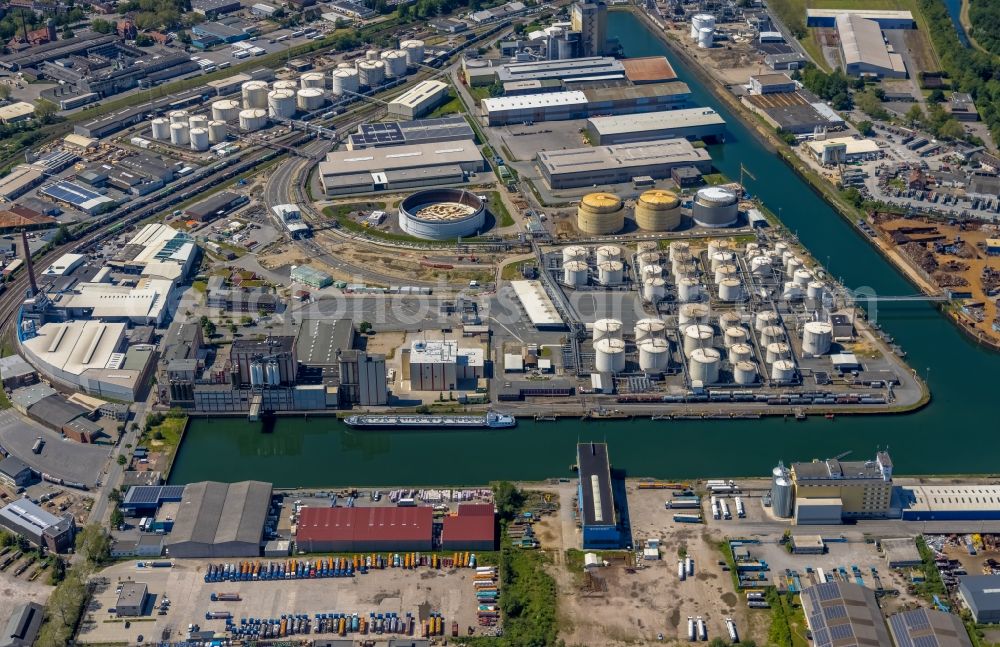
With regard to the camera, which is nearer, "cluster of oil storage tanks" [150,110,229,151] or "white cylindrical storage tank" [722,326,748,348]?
"white cylindrical storage tank" [722,326,748,348]

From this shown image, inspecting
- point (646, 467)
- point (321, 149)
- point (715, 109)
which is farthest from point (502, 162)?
point (646, 467)

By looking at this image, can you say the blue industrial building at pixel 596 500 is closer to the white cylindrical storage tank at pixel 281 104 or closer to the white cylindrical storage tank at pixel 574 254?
the white cylindrical storage tank at pixel 574 254

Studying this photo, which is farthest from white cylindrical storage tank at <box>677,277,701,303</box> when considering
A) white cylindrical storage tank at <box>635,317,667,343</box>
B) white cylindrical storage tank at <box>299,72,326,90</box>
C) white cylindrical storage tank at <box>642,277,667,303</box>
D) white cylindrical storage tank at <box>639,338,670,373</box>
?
white cylindrical storage tank at <box>299,72,326,90</box>

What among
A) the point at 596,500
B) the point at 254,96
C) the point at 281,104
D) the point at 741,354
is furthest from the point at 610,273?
the point at 254,96

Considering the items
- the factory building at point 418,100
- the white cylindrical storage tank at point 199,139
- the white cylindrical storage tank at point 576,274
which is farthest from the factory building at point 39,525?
the factory building at point 418,100

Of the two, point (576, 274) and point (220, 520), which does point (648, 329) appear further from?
point (220, 520)

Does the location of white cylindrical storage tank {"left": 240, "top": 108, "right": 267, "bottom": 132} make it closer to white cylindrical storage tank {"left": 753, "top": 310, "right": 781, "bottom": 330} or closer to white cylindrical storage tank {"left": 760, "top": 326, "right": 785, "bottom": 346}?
white cylindrical storage tank {"left": 753, "top": 310, "right": 781, "bottom": 330}
